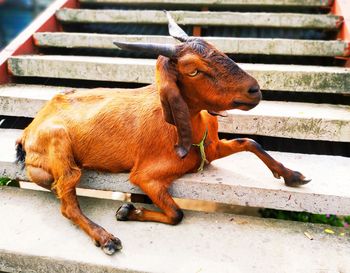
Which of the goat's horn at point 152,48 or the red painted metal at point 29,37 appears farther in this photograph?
the red painted metal at point 29,37

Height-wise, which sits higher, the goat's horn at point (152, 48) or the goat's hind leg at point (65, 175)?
the goat's horn at point (152, 48)

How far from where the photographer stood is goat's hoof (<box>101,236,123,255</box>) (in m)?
2.35

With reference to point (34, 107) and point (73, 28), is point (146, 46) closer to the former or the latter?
point (34, 107)

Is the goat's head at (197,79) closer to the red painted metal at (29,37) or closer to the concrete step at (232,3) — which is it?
the red painted metal at (29,37)

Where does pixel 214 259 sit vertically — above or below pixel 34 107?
below

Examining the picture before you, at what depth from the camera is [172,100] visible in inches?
89.7

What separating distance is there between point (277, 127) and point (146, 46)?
62.2 inches

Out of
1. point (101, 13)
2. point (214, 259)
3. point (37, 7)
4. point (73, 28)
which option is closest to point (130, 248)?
point (214, 259)

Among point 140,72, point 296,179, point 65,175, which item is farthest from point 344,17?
point 65,175

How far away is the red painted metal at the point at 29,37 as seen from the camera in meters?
4.17

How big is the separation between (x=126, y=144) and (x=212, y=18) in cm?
251

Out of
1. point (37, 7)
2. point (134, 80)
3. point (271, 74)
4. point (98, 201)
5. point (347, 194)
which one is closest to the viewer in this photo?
point (347, 194)

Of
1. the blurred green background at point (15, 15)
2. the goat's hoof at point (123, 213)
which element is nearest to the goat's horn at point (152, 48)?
the goat's hoof at point (123, 213)

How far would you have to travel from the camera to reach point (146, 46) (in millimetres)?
2152
